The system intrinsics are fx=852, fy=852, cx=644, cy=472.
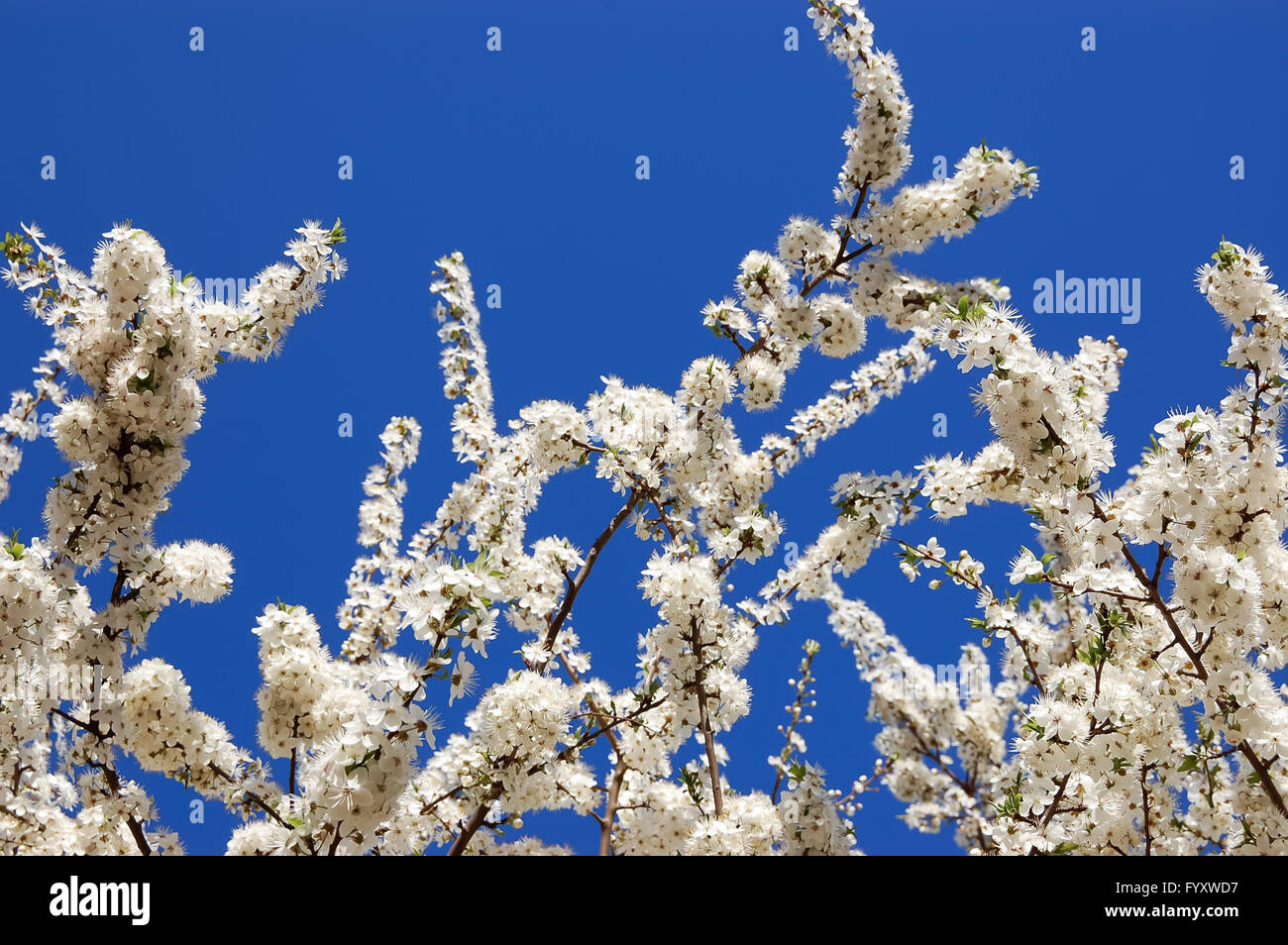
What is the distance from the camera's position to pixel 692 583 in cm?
444

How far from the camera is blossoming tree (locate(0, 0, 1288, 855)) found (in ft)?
11.2

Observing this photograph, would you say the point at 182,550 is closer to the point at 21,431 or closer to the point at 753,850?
the point at 21,431

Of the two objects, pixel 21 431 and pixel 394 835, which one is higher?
pixel 21 431

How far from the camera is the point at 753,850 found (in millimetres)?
4133

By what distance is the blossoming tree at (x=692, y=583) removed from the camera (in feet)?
11.2

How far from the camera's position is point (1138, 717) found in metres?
3.98
